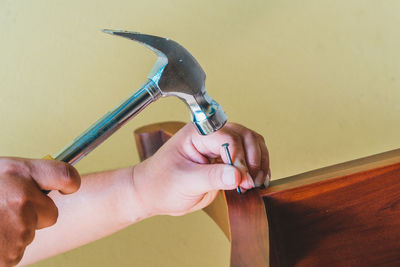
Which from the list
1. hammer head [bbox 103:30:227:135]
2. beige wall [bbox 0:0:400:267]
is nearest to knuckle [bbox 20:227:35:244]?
hammer head [bbox 103:30:227:135]

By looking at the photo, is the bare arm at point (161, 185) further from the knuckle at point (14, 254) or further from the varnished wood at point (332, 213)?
the knuckle at point (14, 254)

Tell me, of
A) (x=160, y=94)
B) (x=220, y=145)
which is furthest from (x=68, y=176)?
(x=220, y=145)

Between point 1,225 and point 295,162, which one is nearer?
point 1,225

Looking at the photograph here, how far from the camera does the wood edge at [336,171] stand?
24.1 inches

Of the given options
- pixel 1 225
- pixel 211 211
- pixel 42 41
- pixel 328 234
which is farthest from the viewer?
pixel 42 41

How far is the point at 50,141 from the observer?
128 centimetres

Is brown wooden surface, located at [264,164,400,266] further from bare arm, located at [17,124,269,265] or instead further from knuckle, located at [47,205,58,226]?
knuckle, located at [47,205,58,226]

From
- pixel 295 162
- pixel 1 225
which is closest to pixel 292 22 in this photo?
pixel 295 162

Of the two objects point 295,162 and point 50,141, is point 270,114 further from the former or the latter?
point 50,141

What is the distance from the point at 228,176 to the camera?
620 millimetres

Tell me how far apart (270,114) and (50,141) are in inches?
24.8

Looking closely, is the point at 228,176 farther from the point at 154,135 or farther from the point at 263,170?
the point at 154,135

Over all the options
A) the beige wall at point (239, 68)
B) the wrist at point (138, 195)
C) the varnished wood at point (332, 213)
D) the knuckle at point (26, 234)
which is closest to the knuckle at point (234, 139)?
the varnished wood at point (332, 213)

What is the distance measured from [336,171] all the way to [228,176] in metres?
0.15
